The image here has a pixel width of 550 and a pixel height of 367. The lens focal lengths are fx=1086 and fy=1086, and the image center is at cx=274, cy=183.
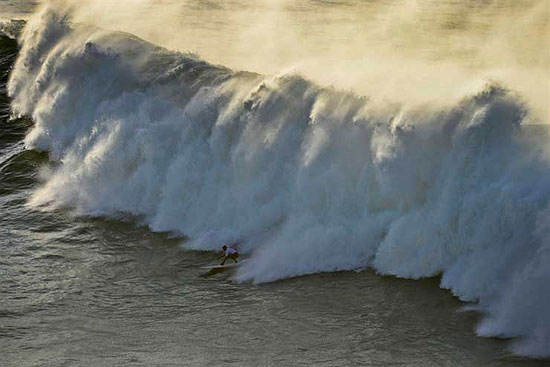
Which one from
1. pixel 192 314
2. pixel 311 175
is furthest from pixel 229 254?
pixel 311 175

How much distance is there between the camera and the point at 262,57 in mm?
28438

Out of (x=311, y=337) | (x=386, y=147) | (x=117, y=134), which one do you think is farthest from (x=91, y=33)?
(x=311, y=337)

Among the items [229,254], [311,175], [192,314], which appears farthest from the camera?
[311,175]

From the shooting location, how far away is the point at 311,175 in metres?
22.0

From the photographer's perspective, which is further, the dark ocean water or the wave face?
the wave face

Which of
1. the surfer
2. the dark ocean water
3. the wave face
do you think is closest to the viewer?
the dark ocean water

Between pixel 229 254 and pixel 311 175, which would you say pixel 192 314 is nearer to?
pixel 229 254

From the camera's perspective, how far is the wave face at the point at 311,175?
1822 cm

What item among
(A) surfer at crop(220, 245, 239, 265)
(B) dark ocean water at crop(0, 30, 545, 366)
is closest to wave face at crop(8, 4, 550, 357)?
(A) surfer at crop(220, 245, 239, 265)

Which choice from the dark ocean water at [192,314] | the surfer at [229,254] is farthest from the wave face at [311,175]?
the dark ocean water at [192,314]

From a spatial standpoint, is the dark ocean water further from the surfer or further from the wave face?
the wave face

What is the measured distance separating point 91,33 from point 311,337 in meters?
16.8

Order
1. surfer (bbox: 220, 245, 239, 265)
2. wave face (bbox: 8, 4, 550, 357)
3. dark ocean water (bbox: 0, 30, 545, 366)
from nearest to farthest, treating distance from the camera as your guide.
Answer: dark ocean water (bbox: 0, 30, 545, 366)
wave face (bbox: 8, 4, 550, 357)
surfer (bbox: 220, 245, 239, 265)

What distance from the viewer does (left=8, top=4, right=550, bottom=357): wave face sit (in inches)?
717
